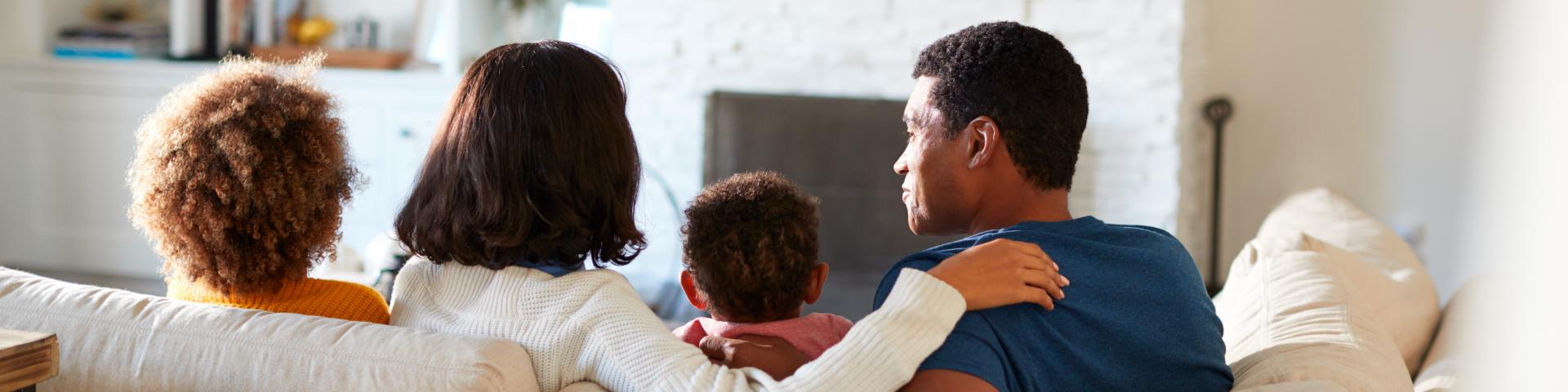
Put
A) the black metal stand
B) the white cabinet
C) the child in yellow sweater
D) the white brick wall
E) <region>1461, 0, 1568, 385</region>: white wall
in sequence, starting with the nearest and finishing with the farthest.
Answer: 1. <region>1461, 0, 1568, 385</region>: white wall
2. the child in yellow sweater
3. the white brick wall
4. the black metal stand
5. the white cabinet

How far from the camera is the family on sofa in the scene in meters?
1.12

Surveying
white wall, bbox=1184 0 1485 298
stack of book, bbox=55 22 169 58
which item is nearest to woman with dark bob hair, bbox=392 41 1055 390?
white wall, bbox=1184 0 1485 298

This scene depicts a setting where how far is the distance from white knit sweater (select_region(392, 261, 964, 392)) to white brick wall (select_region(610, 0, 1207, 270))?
2.73 meters

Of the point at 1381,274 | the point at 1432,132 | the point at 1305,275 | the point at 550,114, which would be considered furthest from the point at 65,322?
the point at 1432,132

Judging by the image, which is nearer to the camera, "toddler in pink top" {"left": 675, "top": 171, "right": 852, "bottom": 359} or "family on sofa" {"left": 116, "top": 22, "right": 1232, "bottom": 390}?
"family on sofa" {"left": 116, "top": 22, "right": 1232, "bottom": 390}

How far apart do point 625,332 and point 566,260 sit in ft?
0.47

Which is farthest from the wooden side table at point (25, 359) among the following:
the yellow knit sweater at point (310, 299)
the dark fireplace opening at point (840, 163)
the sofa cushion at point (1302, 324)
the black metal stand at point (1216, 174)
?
the black metal stand at point (1216, 174)

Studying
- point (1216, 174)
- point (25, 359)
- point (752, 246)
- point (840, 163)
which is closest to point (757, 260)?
point (752, 246)

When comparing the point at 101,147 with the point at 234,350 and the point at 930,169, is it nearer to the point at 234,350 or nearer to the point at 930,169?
the point at 234,350

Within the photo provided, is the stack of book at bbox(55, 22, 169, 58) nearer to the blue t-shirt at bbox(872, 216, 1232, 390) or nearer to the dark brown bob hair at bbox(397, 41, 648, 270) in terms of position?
the dark brown bob hair at bbox(397, 41, 648, 270)

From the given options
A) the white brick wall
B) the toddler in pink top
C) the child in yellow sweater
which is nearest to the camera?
the child in yellow sweater

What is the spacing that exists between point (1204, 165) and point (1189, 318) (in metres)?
3.11

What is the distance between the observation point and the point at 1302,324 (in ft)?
4.89

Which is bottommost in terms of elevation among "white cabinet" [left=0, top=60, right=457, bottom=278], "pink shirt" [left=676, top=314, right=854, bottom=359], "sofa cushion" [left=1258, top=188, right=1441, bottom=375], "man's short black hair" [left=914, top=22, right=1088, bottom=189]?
"white cabinet" [left=0, top=60, right=457, bottom=278]
